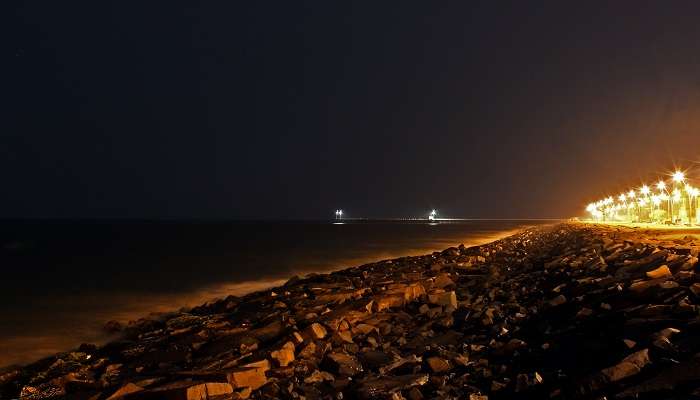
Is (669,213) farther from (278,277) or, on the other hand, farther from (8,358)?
(8,358)

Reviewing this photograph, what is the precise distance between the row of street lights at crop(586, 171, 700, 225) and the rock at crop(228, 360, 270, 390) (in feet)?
180

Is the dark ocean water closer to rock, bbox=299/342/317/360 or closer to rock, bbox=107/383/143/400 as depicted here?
rock, bbox=107/383/143/400

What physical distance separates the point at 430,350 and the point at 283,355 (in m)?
2.60

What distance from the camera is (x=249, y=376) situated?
7488 mm

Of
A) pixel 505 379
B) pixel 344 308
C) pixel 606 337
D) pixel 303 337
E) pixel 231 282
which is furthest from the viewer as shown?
pixel 231 282

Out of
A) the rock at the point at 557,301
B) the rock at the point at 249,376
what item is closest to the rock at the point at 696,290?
the rock at the point at 557,301

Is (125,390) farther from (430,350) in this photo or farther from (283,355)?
(430,350)

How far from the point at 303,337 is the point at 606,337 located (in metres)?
5.29

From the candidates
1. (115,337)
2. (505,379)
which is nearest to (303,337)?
(505,379)

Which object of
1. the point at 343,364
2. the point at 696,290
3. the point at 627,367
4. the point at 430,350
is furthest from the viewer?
the point at 430,350

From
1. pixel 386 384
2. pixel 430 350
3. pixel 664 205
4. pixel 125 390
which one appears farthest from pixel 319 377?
pixel 664 205

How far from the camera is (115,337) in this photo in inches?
580

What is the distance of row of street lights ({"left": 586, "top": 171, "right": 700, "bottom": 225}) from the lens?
53.1 meters

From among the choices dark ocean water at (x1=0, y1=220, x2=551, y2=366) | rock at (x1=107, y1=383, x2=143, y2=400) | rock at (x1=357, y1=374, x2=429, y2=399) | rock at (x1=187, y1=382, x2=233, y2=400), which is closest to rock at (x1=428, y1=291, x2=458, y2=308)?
rock at (x1=357, y1=374, x2=429, y2=399)
